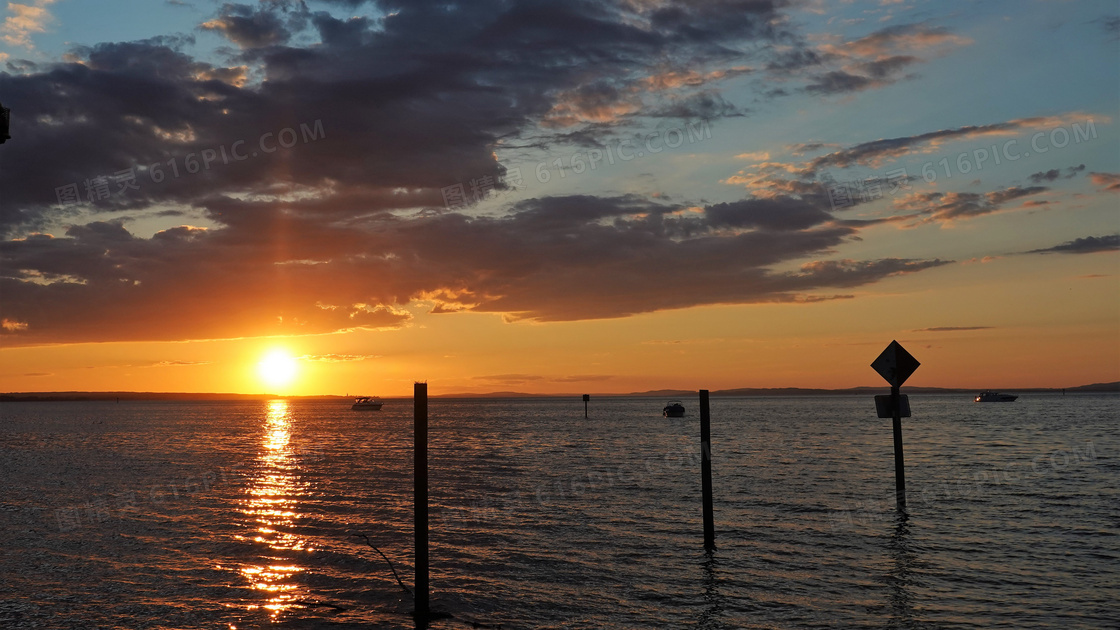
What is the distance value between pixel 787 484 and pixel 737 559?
51.9 ft

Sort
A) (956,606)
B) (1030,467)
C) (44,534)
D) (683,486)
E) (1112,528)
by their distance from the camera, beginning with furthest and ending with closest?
(1030,467) → (683,486) → (44,534) → (1112,528) → (956,606)

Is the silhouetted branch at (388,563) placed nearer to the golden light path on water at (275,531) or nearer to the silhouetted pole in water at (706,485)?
the golden light path on water at (275,531)

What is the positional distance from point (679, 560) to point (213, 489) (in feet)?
81.4

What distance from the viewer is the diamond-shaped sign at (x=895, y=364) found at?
2055cm

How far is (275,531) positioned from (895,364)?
18.6 metres

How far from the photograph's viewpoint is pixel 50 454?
202 feet

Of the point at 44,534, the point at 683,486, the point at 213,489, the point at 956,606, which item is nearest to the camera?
the point at 956,606

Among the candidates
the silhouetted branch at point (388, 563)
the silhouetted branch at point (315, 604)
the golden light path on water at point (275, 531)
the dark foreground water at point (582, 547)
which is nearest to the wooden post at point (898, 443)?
the dark foreground water at point (582, 547)

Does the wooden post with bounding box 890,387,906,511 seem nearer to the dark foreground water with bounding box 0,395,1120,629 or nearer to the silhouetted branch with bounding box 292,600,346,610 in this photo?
the dark foreground water with bounding box 0,395,1120,629

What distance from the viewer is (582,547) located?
20.9 m

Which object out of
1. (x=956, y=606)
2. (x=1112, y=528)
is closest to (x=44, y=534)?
(x=956, y=606)

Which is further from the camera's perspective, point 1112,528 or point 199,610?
point 1112,528

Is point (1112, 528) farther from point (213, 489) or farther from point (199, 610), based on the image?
point (213, 489)

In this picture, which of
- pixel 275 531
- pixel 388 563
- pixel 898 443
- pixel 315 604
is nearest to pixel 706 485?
pixel 898 443
